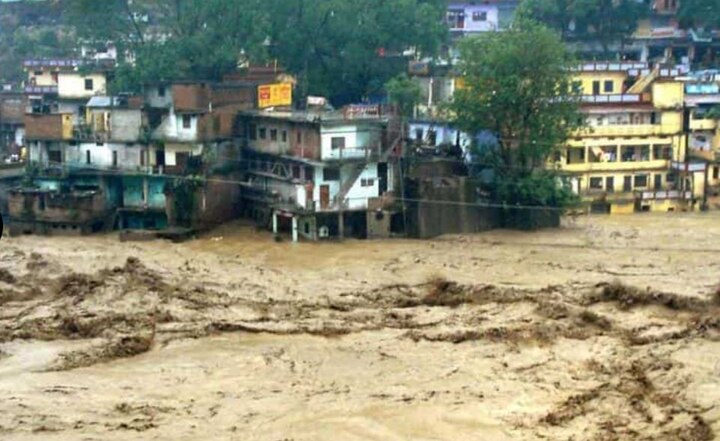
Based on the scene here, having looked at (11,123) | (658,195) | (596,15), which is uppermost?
(596,15)

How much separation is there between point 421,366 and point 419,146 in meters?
15.6

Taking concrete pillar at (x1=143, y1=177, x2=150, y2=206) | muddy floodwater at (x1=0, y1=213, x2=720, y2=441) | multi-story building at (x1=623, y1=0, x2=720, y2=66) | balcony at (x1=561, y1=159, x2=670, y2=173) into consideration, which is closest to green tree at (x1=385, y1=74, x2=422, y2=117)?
balcony at (x1=561, y1=159, x2=670, y2=173)

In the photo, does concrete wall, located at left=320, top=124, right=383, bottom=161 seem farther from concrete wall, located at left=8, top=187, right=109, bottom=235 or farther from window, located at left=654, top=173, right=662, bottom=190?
window, located at left=654, top=173, right=662, bottom=190

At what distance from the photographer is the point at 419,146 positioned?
1325 inches

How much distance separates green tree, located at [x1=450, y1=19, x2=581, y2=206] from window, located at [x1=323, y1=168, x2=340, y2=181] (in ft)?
13.3

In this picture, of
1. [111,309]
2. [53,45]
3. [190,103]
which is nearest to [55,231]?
[190,103]

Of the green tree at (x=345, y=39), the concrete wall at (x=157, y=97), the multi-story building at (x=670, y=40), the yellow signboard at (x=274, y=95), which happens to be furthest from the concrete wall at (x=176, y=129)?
the multi-story building at (x=670, y=40)

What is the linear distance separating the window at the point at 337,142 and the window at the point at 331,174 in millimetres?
636

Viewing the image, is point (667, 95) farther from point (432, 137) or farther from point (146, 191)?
point (146, 191)

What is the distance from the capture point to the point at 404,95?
36969mm

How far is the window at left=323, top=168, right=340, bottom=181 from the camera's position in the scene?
1230 inches

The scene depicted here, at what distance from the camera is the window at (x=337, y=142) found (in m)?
31.5

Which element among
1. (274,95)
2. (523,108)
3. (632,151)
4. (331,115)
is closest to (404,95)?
(274,95)

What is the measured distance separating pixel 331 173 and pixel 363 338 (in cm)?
1095
